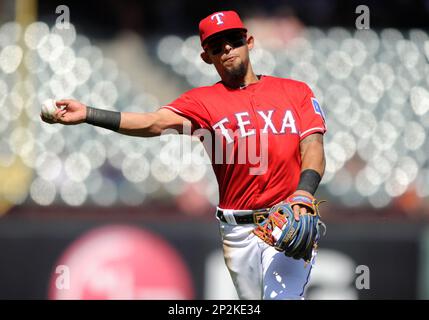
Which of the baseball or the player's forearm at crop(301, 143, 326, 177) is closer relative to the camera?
the baseball

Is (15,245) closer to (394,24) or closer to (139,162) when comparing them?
(139,162)

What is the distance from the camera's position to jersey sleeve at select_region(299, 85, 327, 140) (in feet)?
12.7

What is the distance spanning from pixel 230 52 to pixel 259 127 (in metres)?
0.40

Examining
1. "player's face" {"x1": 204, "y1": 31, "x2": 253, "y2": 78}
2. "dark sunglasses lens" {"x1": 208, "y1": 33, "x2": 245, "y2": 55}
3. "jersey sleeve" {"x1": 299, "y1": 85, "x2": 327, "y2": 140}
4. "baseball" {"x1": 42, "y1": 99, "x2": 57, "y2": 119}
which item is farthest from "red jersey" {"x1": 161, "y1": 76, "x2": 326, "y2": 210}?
"baseball" {"x1": 42, "y1": 99, "x2": 57, "y2": 119}

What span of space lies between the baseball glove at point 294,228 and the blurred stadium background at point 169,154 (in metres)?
2.69

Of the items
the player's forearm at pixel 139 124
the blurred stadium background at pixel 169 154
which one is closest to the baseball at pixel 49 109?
the player's forearm at pixel 139 124

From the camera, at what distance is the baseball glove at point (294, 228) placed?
11.9 ft

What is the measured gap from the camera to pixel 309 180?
12.3ft

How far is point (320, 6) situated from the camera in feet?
28.5

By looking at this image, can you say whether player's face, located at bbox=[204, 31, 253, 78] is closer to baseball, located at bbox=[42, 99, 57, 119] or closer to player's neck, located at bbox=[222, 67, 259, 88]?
player's neck, located at bbox=[222, 67, 259, 88]

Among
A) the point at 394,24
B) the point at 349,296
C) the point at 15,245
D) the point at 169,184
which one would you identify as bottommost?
the point at 349,296

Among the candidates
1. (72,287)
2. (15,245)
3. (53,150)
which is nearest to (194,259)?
(72,287)

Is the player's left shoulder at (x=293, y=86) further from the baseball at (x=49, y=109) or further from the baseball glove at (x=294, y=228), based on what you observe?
the baseball at (x=49, y=109)
